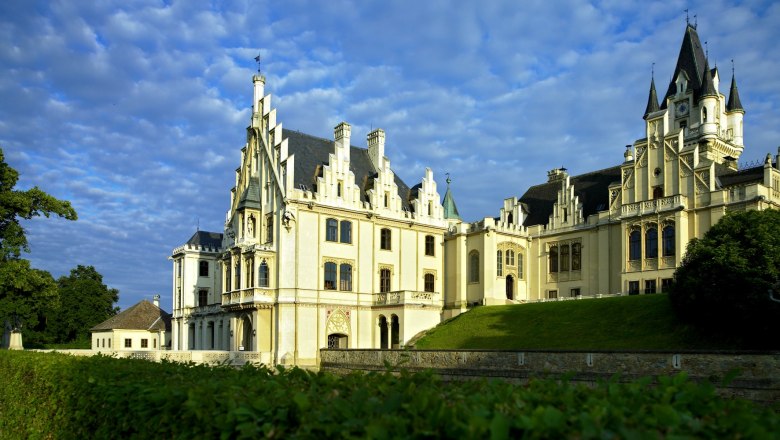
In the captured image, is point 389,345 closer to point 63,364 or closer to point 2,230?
point 2,230

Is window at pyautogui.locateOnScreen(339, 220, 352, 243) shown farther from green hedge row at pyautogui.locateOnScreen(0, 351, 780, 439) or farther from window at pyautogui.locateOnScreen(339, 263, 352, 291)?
green hedge row at pyautogui.locateOnScreen(0, 351, 780, 439)

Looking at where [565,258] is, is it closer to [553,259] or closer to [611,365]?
[553,259]

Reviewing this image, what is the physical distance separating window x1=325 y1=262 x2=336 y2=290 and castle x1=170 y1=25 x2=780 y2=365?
0.08 metres

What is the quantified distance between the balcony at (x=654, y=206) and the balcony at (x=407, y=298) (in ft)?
57.0

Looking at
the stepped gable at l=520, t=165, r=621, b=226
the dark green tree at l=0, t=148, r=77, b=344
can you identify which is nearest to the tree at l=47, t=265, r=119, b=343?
the dark green tree at l=0, t=148, r=77, b=344

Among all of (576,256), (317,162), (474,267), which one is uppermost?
(317,162)

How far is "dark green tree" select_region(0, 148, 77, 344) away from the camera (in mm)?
41281

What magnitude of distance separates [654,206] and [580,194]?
437 inches

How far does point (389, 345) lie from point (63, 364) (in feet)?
131

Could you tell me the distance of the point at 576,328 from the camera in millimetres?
46344

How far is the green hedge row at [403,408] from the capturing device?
498cm

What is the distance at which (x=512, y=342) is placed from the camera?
4716 cm

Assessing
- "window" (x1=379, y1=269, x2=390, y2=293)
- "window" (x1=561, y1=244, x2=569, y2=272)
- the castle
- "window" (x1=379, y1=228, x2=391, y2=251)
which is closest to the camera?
the castle

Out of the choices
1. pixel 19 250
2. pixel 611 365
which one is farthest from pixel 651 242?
pixel 19 250
